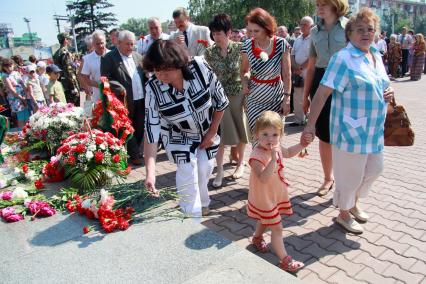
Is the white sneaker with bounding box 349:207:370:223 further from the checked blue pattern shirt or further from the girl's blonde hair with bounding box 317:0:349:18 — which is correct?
the girl's blonde hair with bounding box 317:0:349:18

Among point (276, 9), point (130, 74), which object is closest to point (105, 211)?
point (130, 74)

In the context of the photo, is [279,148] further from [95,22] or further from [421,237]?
[95,22]

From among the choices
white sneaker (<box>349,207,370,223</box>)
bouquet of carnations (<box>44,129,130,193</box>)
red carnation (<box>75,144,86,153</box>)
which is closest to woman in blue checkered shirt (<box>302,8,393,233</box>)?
white sneaker (<box>349,207,370,223</box>)

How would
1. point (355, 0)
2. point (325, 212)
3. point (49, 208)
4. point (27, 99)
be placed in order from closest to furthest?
point (49, 208) → point (325, 212) → point (27, 99) → point (355, 0)

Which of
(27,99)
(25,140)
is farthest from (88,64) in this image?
(27,99)

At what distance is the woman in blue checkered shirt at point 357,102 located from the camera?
2.71 meters

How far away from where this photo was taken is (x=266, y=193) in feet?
8.59

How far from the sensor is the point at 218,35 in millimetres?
4066

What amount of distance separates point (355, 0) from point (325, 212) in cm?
9430

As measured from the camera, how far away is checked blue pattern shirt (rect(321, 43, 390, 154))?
2.71 metres

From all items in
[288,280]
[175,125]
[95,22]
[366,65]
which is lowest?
[288,280]

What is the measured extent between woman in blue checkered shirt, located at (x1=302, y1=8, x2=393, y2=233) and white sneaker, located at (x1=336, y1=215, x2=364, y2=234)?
0.30m

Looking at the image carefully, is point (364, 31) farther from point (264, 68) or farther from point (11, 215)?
point (11, 215)

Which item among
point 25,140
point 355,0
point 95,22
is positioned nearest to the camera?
point 25,140
